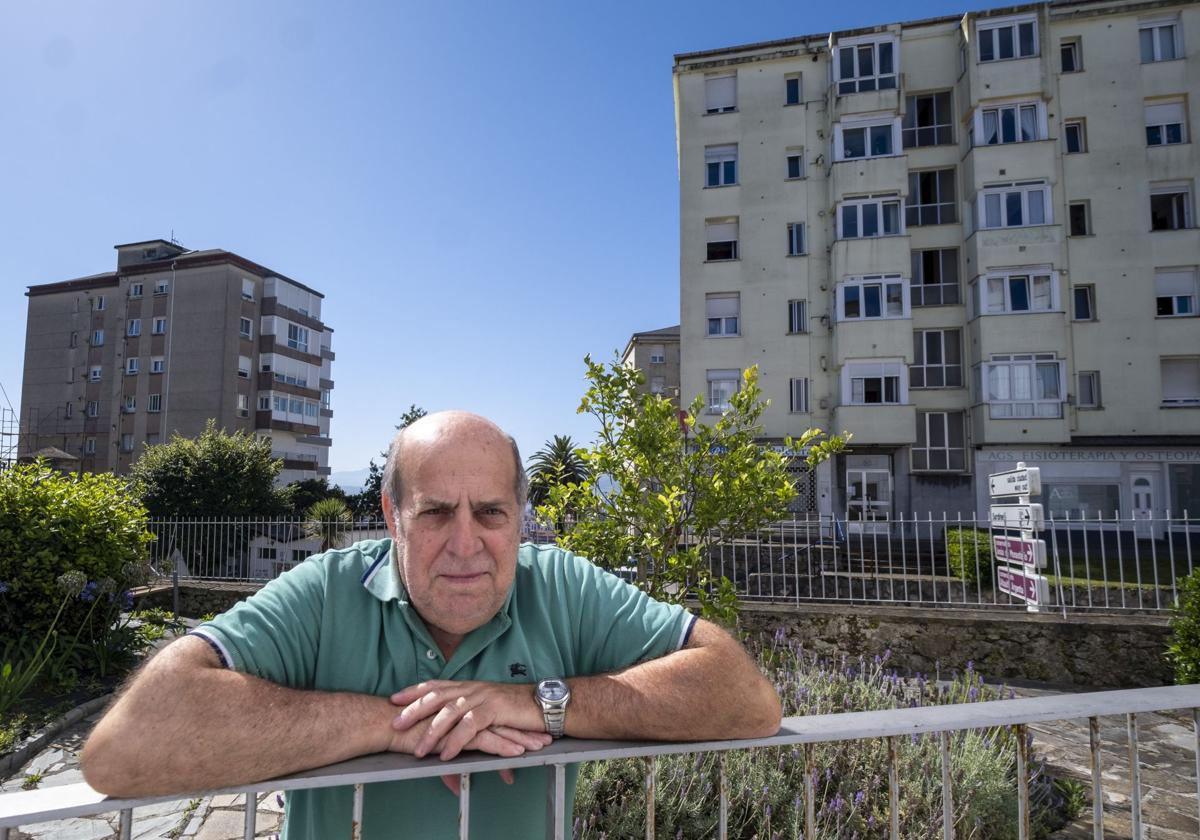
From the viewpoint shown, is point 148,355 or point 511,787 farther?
point 148,355

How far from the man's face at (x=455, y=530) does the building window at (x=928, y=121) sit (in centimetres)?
2827

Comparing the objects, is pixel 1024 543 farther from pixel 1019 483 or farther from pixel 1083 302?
pixel 1083 302

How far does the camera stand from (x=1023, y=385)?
22.6 metres

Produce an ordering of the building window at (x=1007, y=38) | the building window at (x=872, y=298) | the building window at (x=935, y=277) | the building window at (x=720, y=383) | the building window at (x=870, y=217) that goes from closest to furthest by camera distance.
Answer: the building window at (x=1007, y=38) → the building window at (x=872, y=298) → the building window at (x=870, y=217) → the building window at (x=935, y=277) → the building window at (x=720, y=383)

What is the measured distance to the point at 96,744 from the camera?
144cm

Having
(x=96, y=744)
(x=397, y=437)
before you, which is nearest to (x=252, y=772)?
(x=96, y=744)

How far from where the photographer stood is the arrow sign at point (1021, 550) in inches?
316

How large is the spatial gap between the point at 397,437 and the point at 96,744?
1.08m

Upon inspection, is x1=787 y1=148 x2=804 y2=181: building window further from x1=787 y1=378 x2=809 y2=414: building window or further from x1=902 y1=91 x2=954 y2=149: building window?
x1=787 y1=378 x2=809 y2=414: building window

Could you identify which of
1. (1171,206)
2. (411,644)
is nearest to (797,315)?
(1171,206)

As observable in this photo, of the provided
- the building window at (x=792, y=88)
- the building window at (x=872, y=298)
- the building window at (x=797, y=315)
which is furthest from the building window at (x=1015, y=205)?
the building window at (x=792, y=88)

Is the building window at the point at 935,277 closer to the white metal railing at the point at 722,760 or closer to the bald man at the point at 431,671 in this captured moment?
the white metal railing at the point at 722,760

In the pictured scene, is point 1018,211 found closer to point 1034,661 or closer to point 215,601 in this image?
point 1034,661

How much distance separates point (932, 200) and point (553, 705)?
2815 centimetres
